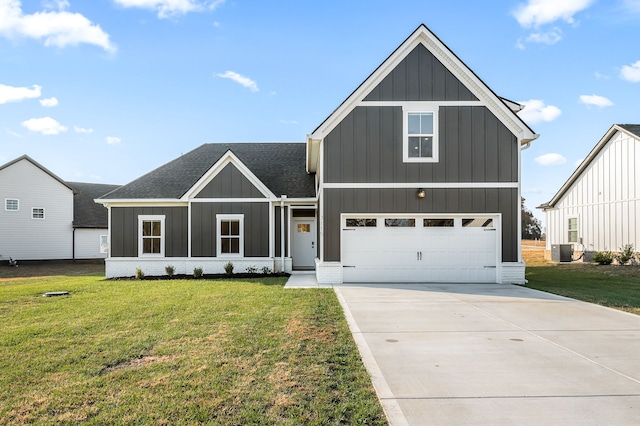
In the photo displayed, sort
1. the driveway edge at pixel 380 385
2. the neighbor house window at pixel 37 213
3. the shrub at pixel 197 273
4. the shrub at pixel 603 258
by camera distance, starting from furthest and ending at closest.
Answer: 1. the neighbor house window at pixel 37 213
2. the shrub at pixel 603 258
3. the shrub at pixel 197 273
4. the driveway edge at pixel 380 385

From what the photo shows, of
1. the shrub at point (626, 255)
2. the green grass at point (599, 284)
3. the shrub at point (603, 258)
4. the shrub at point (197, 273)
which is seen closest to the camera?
the green grass at point (599, 284)

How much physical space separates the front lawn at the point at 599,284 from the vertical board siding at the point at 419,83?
21.8 feet

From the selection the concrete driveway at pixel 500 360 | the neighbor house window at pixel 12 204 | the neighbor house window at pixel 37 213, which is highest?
the neighbor house window at pixel 12 204

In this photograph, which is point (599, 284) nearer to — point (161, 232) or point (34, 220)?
point (161, 232)

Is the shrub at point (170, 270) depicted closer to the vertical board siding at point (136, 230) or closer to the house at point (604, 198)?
the vertical board siding at point (136, 230)

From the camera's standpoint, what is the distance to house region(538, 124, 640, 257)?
19062 mm

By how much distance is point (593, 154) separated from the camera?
21.5 m

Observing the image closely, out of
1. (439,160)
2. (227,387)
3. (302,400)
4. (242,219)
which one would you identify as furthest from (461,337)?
(242,219)

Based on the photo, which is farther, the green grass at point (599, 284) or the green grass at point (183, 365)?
the green grass at point (599, 284)

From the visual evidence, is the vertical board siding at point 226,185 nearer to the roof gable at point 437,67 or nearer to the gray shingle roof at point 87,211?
the roof gable at point 437,67

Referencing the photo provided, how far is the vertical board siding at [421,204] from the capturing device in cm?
1298

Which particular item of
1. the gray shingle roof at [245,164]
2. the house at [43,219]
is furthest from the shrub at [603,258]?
the house at [43,219]

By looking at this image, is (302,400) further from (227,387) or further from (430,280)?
(430,280)

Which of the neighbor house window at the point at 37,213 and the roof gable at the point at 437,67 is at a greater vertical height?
the roof gable at the point at 437,67
